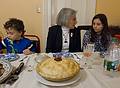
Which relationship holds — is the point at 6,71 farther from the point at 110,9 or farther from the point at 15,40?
the point at 110,9

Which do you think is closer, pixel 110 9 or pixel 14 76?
pixel 14 76

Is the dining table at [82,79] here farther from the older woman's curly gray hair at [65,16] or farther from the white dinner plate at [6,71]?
the older woman's curly gray hair at [65,16]

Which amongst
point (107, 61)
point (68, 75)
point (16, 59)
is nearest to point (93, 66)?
point (107, 61)

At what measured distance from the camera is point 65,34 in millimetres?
2533

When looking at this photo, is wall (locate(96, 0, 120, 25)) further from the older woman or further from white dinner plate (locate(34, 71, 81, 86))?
white dinner plate (locate(34, 71, 81, 86))

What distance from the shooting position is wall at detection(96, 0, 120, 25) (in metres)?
3.52

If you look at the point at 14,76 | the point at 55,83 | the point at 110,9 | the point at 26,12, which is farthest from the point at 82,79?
the point at 110,9

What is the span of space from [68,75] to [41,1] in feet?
7.46

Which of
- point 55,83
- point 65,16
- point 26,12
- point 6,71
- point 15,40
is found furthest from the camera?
point 26,12

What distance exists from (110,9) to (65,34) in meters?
1.35

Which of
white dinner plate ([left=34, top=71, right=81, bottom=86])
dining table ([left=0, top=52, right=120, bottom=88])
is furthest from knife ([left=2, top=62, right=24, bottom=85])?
white dinner plate ([left=34, top=71, right=81, bottom=86])

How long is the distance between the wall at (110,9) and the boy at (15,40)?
64.7 inches

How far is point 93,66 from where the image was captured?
169cm

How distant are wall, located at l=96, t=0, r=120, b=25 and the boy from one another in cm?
164
